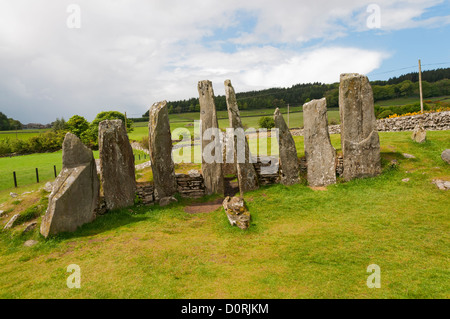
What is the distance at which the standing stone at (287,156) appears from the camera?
11625 mm

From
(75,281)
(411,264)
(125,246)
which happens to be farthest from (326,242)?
(75,281)

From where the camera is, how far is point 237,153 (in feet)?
37.1

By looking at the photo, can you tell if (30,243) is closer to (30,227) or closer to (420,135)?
(30,227)

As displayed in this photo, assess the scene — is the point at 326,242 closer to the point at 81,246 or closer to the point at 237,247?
the point at 237,247

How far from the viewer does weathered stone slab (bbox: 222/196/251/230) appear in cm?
851

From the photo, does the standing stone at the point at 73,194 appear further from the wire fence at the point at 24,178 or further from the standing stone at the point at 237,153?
the wire fence at the point at 24,178

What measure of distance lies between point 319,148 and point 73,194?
32.4 ft

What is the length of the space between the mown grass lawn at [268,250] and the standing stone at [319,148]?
0.72 metres

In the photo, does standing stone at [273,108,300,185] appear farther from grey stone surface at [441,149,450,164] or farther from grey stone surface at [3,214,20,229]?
grey stone surface at [3,214,20,229]

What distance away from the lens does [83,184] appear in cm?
932

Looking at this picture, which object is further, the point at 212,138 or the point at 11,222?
the point at 212,138

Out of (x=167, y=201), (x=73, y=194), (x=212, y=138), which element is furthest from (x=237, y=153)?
(x=73, y=194)

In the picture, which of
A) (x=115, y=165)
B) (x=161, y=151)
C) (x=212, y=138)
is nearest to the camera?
(x=115, y=165)

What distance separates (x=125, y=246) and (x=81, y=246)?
1475 mm
